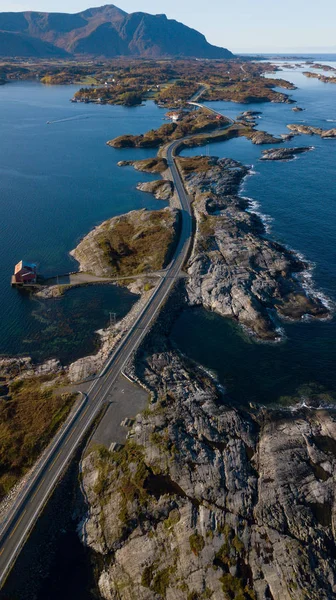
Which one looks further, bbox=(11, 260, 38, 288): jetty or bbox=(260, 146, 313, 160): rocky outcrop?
bbox=(260, 146, 313, 160): rocky outcrop

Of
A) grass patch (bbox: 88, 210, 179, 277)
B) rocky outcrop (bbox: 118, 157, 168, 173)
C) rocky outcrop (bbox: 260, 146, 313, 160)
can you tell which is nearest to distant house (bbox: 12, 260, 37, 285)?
grass patch (bbox: 88, 210, 179, 277)

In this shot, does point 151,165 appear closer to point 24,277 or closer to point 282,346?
point 24,277

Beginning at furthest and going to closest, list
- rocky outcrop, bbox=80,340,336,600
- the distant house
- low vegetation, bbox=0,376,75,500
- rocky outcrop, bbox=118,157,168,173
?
rocky outcrop, bbox=118,157,168,173, the distant house, low vegetation, bbox=0,376,75,500, rocky outcrop, bbox=80,340,336,600

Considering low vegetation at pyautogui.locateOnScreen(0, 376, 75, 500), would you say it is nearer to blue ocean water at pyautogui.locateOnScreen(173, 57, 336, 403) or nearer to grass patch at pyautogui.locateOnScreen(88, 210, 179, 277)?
blue ocean water at pyautogui.locateOnScreen(173, 57, 336, 403)

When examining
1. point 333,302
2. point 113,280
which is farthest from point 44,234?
point 333,302

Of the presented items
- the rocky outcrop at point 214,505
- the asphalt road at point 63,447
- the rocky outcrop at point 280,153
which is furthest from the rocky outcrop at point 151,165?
the rocky outcrop at point 214,505

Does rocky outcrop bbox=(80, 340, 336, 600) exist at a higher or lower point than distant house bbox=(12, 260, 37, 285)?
lower

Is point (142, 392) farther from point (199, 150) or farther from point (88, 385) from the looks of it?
point (199, 150)

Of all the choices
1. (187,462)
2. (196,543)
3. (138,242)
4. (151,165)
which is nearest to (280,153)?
(151,165)
